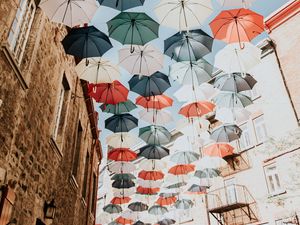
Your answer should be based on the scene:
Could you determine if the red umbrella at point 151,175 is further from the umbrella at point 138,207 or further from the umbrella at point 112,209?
the umbrella at point 138,207

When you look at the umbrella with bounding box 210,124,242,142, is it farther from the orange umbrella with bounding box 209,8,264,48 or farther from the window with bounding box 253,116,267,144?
the window with bounding box 253,116,267,144

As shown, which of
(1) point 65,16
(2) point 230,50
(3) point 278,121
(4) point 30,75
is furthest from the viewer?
(3) point 278,121

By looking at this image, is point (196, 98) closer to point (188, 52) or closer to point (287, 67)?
point (188, 52)

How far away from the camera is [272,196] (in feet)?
54.1

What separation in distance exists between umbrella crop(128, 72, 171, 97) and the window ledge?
4.58 m

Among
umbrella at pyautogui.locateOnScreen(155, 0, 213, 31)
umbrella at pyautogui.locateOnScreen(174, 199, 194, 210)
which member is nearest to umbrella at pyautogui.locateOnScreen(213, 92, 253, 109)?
umbrella at pyautogui.locateOnScreen(155, 0, 213, 31)

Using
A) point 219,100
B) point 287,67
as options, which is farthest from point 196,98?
point 287,67

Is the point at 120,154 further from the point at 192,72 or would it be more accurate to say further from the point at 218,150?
the point at 192,72

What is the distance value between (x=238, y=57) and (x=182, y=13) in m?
2.47

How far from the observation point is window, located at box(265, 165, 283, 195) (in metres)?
17.5

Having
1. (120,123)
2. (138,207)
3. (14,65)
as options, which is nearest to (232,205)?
(138,207)

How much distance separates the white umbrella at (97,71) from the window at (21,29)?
2.63m

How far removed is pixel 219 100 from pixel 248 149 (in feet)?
34.0

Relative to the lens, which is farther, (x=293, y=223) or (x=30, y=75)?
(x=293, y=223)
